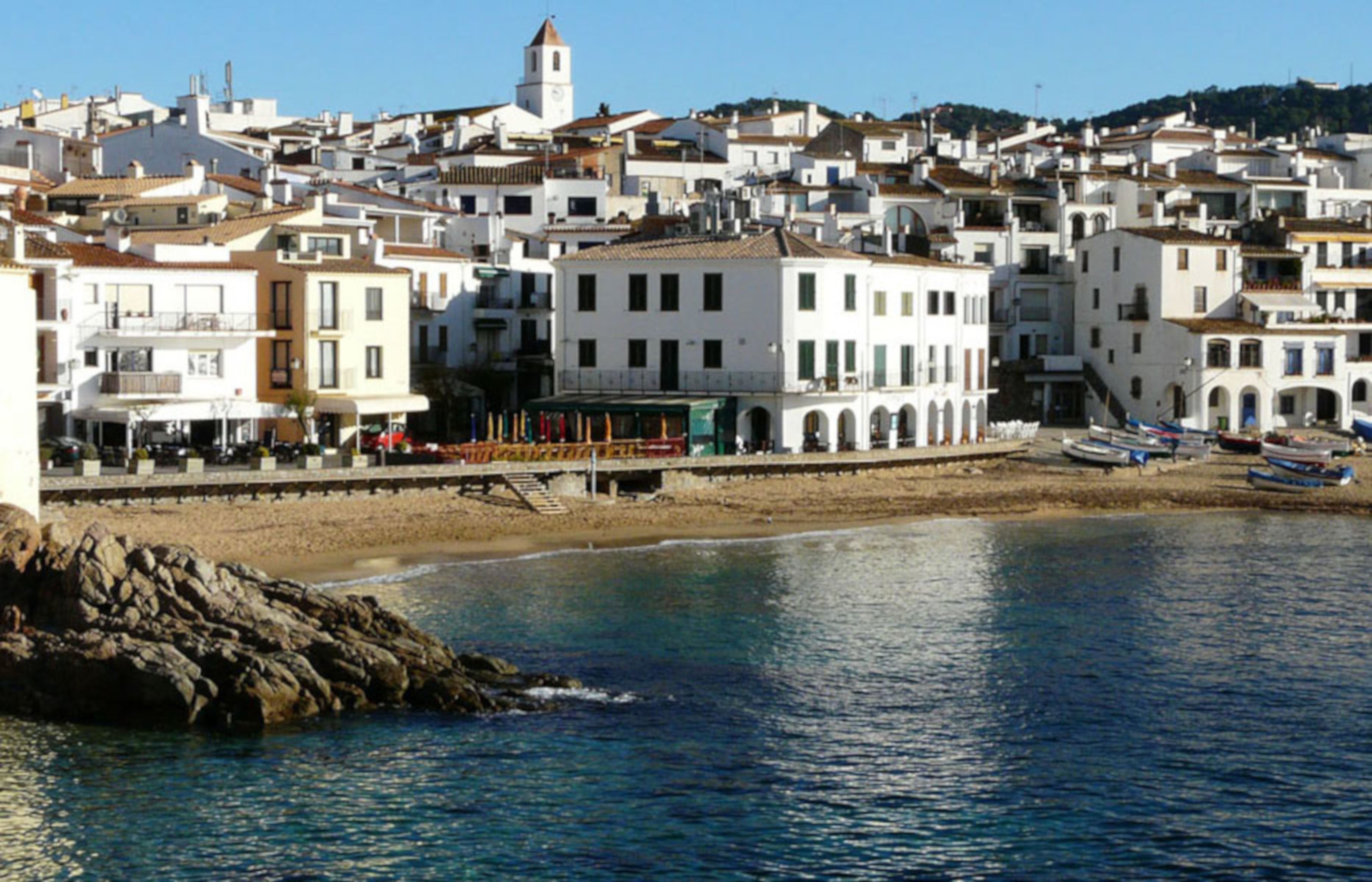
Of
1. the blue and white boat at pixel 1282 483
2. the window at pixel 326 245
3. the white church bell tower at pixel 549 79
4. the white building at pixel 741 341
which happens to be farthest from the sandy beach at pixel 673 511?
the white church bell tower at pixel 549 79

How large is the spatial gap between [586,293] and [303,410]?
1299 centimetres

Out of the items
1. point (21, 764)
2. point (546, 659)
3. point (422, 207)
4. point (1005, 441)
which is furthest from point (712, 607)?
point (422, 207)

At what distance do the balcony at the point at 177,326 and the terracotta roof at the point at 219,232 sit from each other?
12.2ft

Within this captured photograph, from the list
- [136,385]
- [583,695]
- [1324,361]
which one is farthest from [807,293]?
[583,695]

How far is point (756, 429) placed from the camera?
70.1m

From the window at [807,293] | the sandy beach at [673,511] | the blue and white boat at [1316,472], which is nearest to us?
the sandy beach at [673,511]

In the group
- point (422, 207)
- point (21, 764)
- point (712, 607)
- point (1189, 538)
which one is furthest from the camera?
point (422, 207)

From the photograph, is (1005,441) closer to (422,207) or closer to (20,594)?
(422,207)

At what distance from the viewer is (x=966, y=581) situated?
51062 mm

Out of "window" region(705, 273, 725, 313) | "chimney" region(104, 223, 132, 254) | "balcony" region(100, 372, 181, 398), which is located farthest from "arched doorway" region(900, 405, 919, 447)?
"chimney" region(104, 223, 132, 254)

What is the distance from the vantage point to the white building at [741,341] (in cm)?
6919

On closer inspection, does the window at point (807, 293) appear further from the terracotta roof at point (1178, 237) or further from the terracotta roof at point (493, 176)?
the terracotta roof at point (493, 176)

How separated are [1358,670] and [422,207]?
54.6 metres

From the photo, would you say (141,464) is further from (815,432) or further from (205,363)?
(815,432)
